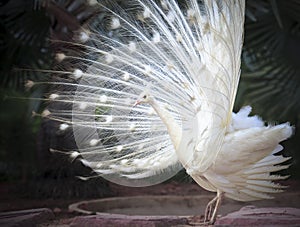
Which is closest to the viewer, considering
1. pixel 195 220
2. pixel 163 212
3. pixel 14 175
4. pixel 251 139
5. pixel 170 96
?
pixel 251 139

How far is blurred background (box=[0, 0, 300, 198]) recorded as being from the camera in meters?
6.48

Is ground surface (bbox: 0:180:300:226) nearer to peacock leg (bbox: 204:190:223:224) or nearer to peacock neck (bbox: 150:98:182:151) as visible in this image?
peacock leg (bbox: 204:190:223:224)

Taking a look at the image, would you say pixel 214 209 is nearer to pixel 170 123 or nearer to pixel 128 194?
pixel 170 123

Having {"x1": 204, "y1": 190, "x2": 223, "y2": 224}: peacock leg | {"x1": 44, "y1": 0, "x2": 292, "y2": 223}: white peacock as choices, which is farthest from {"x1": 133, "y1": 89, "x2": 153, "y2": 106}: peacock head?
{"x1": 204, "y1": 190, "x2": 223, "y2": 224}: peacock leg

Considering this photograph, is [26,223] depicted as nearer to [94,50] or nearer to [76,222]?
[76,222]

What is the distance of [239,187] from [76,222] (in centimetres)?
125

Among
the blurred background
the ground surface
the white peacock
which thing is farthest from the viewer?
the blurred background

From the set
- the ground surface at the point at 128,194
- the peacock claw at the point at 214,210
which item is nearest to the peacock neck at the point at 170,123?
the peacock claw at the point at 214,210

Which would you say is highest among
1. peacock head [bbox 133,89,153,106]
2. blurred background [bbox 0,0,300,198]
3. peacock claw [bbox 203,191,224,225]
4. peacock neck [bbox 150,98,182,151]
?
blurred background [bbox 0,0,300,198]

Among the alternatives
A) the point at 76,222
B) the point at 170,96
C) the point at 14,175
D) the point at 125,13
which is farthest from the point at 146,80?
the point at 14,175

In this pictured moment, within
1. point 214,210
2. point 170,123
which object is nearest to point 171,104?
point 170,123

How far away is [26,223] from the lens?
411 centimetres

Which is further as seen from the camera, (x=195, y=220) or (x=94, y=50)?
(x=195, y=220)

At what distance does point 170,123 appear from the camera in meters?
3.81
